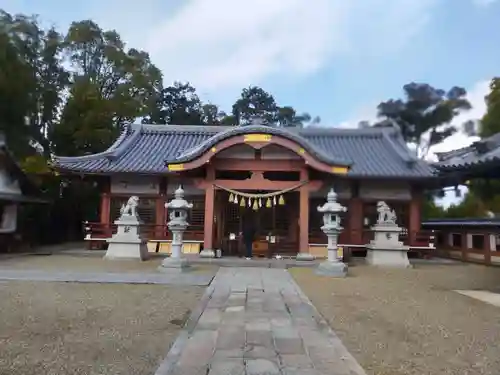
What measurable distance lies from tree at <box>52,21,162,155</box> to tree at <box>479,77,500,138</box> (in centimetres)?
2182

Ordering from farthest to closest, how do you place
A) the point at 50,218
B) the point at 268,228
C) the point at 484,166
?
1. the point at 50,218
2. the point at 268,228
3. the point at 484,166

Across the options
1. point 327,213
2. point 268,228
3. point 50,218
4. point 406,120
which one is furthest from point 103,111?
point 406,120

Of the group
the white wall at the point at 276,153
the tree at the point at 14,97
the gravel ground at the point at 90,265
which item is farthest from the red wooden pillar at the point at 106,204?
the tree at the point at 14,97

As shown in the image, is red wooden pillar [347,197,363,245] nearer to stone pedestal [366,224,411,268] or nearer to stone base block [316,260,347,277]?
stone pedestal [366,224,411,268]

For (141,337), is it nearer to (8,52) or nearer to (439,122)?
(8,52)

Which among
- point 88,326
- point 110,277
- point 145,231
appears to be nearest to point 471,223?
point 145,231

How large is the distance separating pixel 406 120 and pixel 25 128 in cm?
3722

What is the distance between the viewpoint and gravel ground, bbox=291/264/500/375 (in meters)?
4.56

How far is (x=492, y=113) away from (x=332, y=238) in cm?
1597

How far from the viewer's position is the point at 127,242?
15.0 meters

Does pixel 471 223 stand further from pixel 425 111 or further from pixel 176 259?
pixel 425 111

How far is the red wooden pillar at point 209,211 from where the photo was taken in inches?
591

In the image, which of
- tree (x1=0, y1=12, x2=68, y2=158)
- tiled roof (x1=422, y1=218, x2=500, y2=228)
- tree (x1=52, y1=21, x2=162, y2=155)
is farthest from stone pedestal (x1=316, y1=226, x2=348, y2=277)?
tree (x1=0, y1=12, x2=68, y2=158)

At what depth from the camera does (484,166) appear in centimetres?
844
